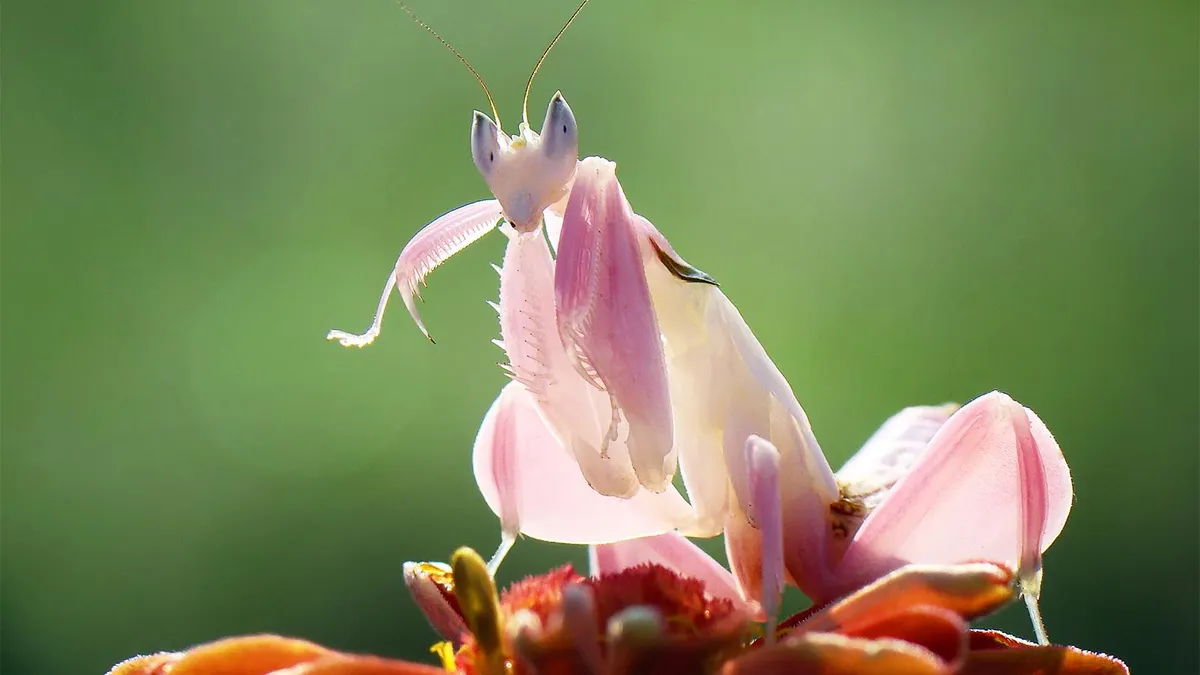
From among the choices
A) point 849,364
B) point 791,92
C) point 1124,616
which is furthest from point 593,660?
point 791,92

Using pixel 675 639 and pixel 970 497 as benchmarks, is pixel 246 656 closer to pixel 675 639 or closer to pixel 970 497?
pixel 675 639

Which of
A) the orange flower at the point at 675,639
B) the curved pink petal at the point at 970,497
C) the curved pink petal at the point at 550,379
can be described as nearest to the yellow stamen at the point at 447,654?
the orange flower at the point at 675,639

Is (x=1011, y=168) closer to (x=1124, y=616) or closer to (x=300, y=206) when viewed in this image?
(x=1124, y=616)

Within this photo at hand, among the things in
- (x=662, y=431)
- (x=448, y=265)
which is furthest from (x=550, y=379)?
(x=448, y=265)

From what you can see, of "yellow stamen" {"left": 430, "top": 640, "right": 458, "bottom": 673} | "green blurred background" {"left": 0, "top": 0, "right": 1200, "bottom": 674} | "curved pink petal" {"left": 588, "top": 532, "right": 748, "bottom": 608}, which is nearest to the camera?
"yellow stamen" {"left": 430, "top": 640, "right": 458, "bottom": 673}

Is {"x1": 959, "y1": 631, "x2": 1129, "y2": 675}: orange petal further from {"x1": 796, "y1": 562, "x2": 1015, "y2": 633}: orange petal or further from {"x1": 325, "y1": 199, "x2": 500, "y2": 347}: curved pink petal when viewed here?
{"x1": 325, "y1": 199, "x2": 500, "y2": 347}: curved pink petal

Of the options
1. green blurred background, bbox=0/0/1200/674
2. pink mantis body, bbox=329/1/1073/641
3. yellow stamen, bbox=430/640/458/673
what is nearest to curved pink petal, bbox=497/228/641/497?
pink mantis body, bbox=329/1/1073/641

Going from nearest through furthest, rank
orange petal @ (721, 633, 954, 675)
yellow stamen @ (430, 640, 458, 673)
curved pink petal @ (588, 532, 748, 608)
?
orange petal @ (721, 633, 954, 675)
yellow stamen @ (430, 640, 458, 673)
curved pink petal @ (588, 532, 748, 608)

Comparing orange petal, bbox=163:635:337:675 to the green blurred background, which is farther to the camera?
the green blurred background
